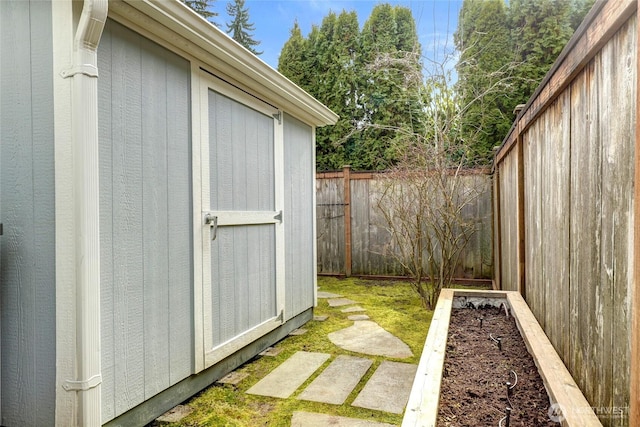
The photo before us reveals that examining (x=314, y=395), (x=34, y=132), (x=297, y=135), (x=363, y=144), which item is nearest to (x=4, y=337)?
(x=34, y=132)

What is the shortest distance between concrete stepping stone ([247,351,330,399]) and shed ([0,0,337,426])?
0.31m

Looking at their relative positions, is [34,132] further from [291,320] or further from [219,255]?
[291,320]

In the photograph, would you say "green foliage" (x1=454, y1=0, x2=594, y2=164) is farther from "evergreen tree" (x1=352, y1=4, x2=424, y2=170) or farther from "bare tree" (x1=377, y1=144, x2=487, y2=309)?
"bare tree" (x1=377, y1=144, x2=487, y2=309)

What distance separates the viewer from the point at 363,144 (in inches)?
326

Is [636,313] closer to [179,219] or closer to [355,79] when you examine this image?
[179,219]

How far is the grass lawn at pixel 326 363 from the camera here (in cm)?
202

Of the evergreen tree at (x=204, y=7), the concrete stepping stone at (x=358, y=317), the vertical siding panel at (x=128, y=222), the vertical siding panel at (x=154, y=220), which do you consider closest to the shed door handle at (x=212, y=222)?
the vertical siding panel at (x=154, y=220)

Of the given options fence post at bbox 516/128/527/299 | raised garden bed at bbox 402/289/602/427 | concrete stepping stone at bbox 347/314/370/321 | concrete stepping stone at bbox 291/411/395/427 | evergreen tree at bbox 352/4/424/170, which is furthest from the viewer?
evergreen tree at bbox 352/4/424/170

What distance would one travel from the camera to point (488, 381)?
4.94ft

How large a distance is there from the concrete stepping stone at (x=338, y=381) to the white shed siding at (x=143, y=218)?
75 centimetres

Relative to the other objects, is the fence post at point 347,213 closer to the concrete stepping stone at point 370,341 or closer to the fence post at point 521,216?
the concrete stepping stone at point 370,341

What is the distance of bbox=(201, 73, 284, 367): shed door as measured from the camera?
241cm

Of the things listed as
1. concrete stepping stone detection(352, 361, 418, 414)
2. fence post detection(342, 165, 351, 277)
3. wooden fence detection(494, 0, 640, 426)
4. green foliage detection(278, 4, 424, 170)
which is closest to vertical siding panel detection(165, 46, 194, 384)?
concrete stepping stone detection(352, 361, 418, 414)

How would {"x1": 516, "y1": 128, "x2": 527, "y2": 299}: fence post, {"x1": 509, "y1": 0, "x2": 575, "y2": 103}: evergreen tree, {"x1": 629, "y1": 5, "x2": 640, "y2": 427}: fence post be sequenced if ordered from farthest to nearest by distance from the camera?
{"x1": 509, "y1": 0, "x2": 575, "y2": 103}: evergreen tree
{"x1": 516, "y1": 128, "x2": 527, "y2": 299}: fence post
{"x1": 629, "y1": 5, "x2": 640, "y2": 427}: fence post
